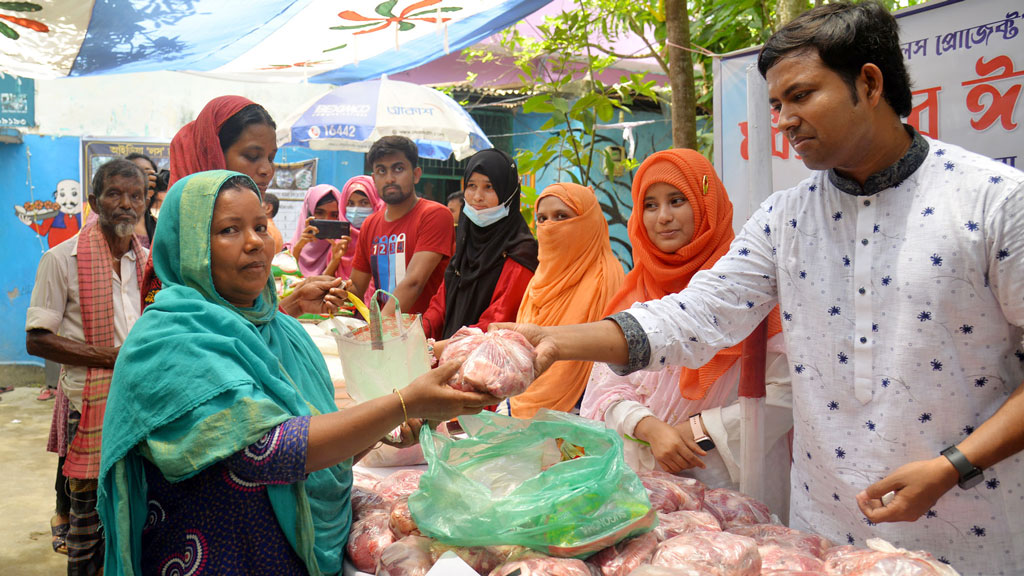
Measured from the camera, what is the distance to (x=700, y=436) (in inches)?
90.7

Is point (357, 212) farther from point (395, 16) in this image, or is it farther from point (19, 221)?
point (19, 221)

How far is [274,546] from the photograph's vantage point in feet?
5.45

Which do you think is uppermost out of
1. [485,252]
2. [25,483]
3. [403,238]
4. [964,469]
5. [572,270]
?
[403,238]

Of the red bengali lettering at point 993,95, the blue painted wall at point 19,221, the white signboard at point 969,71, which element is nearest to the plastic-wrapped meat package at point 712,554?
the white signboard at point 969,71

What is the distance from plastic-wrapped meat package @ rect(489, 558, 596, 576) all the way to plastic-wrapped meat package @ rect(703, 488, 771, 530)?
53 centimetres

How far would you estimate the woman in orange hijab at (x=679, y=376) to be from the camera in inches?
89.7

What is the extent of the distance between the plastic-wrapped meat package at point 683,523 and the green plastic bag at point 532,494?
0.05 metres

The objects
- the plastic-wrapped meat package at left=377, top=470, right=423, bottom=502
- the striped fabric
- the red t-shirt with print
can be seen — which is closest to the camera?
the plastic-wrapped meat package at left=377, top=470, right=423, bottom=502

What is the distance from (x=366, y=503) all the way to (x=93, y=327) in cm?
217

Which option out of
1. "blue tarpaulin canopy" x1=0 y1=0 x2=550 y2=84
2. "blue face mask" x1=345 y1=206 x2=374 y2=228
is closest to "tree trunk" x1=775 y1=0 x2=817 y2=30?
"blue tarpaulin canopy" x1=0 y1=0 x2=550 y2=84

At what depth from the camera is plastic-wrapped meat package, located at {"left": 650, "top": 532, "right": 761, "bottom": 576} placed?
1414 millimetres

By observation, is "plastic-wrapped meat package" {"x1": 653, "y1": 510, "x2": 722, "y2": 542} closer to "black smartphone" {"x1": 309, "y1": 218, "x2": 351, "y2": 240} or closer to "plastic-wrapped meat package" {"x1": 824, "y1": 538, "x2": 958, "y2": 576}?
"plastic-wrapped meat package" {"x1": 824, "y1": 538, "x2": 958, "y2": 576}

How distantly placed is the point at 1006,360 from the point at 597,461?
96cm

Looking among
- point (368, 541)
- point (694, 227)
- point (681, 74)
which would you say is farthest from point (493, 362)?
point (681, 74)
